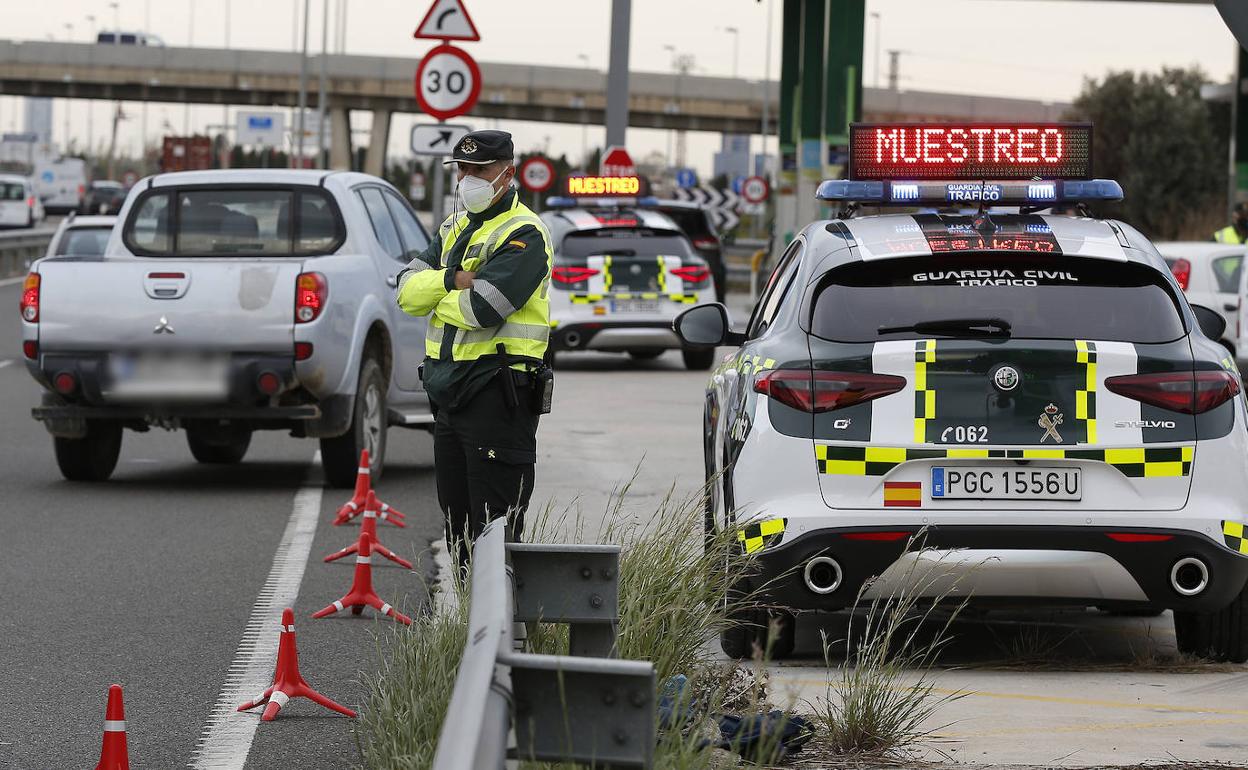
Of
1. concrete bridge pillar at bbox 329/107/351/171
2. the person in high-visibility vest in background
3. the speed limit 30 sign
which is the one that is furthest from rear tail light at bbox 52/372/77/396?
concrete bridge pillar at bbox 329/107/351/171

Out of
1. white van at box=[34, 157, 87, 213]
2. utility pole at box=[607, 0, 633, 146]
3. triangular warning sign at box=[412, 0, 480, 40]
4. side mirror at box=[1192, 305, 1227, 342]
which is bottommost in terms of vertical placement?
side mirror at box=[1192, 305, 1227, 342]

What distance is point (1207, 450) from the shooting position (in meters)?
6.78

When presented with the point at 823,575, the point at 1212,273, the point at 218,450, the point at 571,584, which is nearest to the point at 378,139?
the point at 1212,273

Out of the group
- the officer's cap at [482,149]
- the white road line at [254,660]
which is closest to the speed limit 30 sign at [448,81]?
the white road line at [254,660]

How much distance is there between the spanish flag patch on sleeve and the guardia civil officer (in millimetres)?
1195

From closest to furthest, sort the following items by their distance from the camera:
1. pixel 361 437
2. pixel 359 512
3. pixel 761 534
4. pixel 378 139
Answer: pixel 761 534 → pixel 359 512 → pixel 361 437 → pixel 378 139

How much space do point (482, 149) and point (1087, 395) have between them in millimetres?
2117

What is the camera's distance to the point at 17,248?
46062 millimetres

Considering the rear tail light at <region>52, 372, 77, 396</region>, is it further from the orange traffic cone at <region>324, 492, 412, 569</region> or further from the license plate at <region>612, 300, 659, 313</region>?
the license plate at <region>612, 300, 659, 313</region>

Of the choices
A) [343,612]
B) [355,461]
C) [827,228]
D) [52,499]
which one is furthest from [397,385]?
[827,228]

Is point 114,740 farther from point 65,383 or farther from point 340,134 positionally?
point 340,134

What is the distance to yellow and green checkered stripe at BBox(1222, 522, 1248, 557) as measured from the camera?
677 centimetres

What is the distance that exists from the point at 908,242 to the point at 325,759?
2.63 metres

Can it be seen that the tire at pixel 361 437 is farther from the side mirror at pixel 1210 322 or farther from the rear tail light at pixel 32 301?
the side mirror at pixel 1210 322
